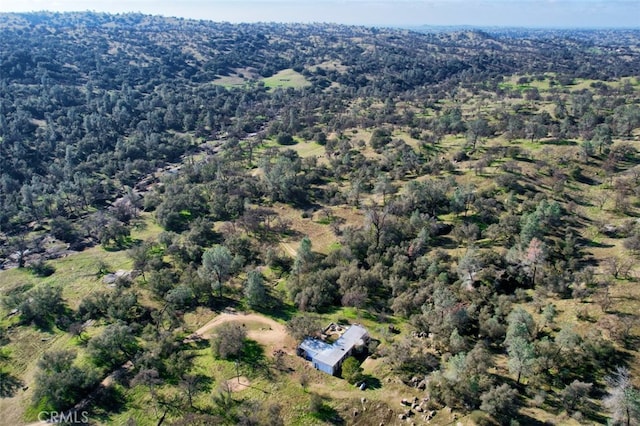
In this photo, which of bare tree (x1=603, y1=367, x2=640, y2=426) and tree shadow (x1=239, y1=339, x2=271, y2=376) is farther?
tree shadow (x1=239, y1=339, x2=271, y2=376)

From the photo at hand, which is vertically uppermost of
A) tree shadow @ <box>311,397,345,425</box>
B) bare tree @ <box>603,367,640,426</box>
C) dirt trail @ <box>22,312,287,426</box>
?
bare tree @ <box>603,367,640,426</box>

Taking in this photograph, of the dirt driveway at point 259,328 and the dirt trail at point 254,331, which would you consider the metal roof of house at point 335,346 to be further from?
the dirt trail at point 254,331

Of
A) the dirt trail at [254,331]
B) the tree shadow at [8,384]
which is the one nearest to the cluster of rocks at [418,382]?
the dirt trail at [254,331]

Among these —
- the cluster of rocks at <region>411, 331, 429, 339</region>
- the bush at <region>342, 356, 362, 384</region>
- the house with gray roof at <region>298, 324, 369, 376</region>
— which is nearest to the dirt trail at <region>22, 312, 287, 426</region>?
the house with gray roof at <region>298, 324, 369, 376</region>

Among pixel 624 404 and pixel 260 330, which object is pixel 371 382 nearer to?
pixel 260 330

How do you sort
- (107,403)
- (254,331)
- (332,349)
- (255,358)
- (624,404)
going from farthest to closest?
(254,331) → (255,358) → (332,349) → (107,403) → (624,404)

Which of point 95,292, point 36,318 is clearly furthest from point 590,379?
point 36,318

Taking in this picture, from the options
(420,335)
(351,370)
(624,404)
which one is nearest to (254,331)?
(351,370)

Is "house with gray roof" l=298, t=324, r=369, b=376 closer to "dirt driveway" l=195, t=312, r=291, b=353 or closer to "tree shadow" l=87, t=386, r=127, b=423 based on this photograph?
"dirt driveway" l=195, t=312, r=291, b=353
